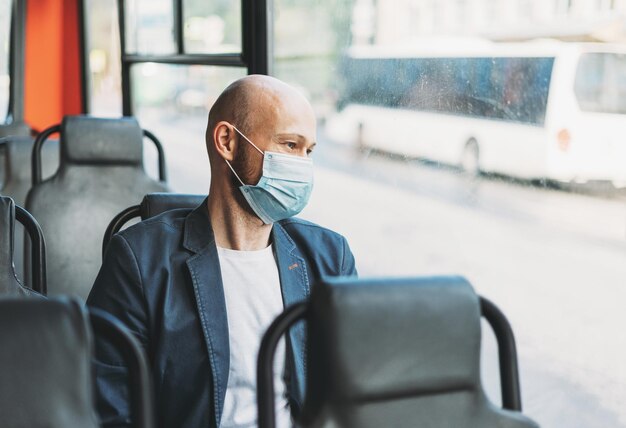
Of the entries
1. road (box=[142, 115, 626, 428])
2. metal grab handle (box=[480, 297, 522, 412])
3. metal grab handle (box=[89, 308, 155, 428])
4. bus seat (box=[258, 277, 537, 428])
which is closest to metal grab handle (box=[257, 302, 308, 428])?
bus seat (box=[258, 277, 537, 428])

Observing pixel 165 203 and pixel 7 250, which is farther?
pixel 165 203

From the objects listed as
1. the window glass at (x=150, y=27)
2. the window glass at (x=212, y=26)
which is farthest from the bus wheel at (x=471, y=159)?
the window glass at (x=150, y=27)

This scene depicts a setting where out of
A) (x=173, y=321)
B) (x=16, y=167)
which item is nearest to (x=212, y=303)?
(x=173, y=321)

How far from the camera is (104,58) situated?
5625mm

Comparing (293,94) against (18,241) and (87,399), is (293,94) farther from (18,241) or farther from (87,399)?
(18,241)

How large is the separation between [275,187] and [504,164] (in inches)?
→ 26.0

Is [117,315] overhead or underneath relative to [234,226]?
underneath

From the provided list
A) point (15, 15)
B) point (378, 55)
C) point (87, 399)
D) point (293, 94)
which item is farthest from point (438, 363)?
point (15, 15)

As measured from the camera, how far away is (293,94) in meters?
1.84

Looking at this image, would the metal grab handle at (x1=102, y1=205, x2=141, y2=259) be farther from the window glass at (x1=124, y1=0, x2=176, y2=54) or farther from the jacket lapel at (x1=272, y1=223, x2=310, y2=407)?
the window glass at (x1=124, y1=0, x2=176, y2=54)

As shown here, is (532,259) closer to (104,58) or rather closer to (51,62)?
(104,58)

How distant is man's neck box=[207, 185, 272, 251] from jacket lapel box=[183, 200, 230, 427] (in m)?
0.05

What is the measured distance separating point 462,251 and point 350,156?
23.6 inches

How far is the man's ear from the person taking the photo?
1867mm
